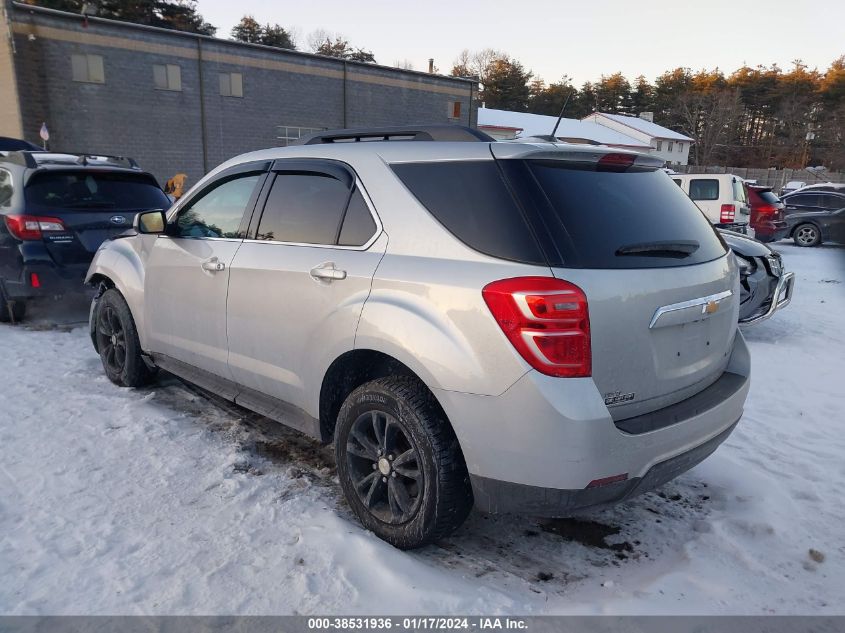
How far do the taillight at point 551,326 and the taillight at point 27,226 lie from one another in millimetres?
5664

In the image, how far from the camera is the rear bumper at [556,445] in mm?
2215

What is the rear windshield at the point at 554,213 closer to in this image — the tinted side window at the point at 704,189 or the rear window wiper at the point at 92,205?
the rear window wiper at the point at 92,205

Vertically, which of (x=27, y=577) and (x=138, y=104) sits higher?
(x=138, y=104)

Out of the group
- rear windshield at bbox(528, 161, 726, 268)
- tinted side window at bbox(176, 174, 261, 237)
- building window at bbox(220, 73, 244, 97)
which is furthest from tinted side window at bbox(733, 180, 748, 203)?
building window at bbox(220, 73, 244, 97)

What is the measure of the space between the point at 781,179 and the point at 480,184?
176 ft

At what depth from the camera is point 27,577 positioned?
2457 millimetres

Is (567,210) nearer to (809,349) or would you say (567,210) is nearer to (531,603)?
(531,603)

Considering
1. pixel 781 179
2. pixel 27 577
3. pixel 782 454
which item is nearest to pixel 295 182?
pixel 27 577

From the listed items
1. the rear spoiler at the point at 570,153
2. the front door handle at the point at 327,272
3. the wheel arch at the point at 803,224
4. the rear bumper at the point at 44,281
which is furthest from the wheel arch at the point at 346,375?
the wheel arch at the point at 803,224

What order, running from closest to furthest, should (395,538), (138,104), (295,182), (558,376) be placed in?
1. (558,376)
2. (395,538)
3. (295,182)
4. (138,104)

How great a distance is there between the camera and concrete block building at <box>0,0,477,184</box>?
21.8 metres

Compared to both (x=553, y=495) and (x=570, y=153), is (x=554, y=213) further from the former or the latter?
(x=553, y=495)

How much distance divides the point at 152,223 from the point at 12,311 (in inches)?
145

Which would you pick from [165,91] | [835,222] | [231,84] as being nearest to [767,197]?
[835,222]
